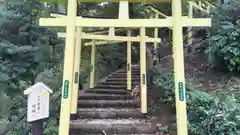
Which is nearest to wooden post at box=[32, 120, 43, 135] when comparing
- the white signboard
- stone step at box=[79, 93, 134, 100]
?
the white signboard

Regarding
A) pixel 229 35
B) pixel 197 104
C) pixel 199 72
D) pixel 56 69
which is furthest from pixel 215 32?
pixel 56 69

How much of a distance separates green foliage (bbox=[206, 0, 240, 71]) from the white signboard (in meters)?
4.94

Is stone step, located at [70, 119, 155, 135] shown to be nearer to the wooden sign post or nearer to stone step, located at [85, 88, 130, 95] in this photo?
the wooden sign post

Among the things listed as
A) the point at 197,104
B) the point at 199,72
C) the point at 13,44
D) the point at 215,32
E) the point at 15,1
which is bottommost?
the point at 197,104

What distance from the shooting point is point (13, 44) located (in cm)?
578

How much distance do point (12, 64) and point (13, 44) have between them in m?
0.49

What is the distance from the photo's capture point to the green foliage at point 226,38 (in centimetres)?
671

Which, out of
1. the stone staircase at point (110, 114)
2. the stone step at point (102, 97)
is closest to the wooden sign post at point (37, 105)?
the stone staircase at point (110, 114)

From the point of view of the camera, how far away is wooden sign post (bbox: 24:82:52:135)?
347 centimetres

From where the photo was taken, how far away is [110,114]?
630 centimetres

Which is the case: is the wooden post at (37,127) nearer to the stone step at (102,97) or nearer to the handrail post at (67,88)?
the handrail post at (67,88)

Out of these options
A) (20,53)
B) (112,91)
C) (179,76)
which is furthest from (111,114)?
(179,76)

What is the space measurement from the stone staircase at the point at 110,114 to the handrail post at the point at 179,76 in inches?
62.4

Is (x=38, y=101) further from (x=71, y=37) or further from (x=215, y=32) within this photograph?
(x=215, y=32)
